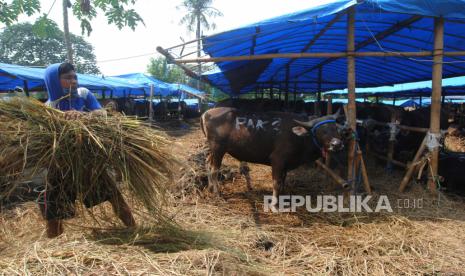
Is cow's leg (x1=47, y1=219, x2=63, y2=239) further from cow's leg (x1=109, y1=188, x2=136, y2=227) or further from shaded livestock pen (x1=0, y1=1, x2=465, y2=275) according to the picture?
cow's leg (x1=109, y1=188, x2=136, y2=227)

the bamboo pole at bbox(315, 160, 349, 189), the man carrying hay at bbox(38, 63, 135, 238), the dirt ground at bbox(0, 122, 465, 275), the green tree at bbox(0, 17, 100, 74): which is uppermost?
the green tree at bbox(0, 17, 100, 74)

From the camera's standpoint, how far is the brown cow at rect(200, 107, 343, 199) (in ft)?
15.1

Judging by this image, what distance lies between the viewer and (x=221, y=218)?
4.21 m

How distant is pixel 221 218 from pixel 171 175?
A: 164 centimetres

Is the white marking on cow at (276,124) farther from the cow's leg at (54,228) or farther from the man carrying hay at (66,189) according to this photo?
the cow's leg at (54,228)

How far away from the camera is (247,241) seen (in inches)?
132

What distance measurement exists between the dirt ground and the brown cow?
0.62 meters

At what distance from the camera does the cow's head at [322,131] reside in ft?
14.6

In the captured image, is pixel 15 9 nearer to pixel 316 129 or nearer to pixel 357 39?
pixel 316 129

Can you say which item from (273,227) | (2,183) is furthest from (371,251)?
(2,183)

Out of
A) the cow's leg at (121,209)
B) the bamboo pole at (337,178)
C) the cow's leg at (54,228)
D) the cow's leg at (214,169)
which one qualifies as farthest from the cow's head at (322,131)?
the cow's leg at (54,228)

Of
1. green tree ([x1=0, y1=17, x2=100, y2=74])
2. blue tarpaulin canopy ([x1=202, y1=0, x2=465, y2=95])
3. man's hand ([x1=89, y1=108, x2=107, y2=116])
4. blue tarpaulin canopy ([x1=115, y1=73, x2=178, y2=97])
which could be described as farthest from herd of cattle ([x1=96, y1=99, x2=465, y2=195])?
green tree ([x1=0, y1=17, x2=100, y2=74])

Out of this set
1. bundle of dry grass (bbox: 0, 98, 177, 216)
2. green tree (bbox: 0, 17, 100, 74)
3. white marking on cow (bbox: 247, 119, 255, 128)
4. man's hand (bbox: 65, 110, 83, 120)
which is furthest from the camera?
green tree (bbox: 0, 17, 100, 74)

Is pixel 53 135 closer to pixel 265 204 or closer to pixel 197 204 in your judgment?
pixel 197 204
